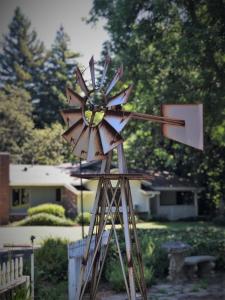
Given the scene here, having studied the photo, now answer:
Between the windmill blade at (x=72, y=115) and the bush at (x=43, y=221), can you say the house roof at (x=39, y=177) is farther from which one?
the windmill blade at (x=72, y=115)

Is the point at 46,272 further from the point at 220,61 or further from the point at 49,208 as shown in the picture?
the point at 49,208

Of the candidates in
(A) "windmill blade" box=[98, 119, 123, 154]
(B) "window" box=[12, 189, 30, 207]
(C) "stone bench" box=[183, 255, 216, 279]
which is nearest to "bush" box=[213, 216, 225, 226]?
(B) "window" box=[12, 189, 30, 207]

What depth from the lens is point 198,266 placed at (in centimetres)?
1263

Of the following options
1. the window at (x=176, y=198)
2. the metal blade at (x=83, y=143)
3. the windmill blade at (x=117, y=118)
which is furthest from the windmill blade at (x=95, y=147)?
the window at (x=176, y=198)

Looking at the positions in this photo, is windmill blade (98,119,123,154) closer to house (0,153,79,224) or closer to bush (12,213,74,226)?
bush (12,213,74,226)

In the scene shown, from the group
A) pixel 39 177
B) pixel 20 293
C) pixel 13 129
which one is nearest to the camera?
pixel 20 293

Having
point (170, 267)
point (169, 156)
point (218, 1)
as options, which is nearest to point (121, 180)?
point (170, 267)

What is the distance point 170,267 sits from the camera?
12.0 m

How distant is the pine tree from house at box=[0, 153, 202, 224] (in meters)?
22.8

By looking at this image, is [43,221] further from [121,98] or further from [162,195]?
[121,98]

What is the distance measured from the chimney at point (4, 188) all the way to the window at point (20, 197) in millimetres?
1785

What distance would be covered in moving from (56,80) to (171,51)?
1559 inches

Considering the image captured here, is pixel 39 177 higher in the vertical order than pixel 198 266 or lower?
higher

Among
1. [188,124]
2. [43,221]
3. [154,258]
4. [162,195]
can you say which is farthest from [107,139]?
[162,195]
